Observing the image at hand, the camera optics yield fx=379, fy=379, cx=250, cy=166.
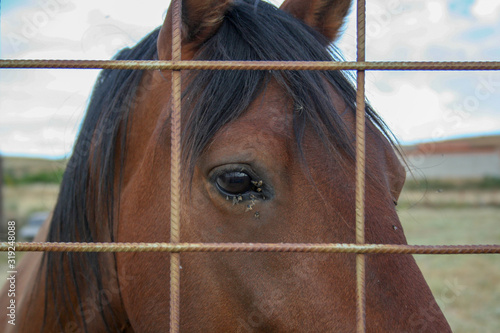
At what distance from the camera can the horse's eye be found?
1062 millimetres

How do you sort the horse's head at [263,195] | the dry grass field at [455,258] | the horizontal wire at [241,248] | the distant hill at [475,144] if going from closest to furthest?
the horizontal wire at [241,248]
the horse's head at [263,195]
the dry grass field at [455,258]
the distant hill at [475,144]

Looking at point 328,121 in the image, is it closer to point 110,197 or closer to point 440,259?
point 110,197

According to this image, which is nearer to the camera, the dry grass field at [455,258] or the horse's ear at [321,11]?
the horse's ear at [321,11]

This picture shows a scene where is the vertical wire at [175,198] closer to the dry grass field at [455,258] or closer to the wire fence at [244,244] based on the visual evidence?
the wire fence at [244,244]

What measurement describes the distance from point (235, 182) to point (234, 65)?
331mm

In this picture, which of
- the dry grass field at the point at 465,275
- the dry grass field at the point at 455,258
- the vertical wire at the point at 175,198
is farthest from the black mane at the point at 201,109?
the dry grass field at the point at 465,275

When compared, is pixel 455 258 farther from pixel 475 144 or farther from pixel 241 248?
pixel 475 144

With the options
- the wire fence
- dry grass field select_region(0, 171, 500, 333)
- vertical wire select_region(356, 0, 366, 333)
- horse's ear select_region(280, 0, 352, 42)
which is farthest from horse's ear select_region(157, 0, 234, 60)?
dry grass field select_region(0, 171, 500, 333)

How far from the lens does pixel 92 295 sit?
4.68 feet

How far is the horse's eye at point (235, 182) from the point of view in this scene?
3.48 ft

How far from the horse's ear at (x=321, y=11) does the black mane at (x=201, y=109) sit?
0.18 meters

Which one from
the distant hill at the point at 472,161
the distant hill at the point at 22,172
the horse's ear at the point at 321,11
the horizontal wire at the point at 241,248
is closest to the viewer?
the horizontal wire at the point at 241,248

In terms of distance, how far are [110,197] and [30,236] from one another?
881 cm

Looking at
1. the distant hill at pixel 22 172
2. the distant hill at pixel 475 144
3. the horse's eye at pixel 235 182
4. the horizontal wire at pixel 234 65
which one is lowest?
the horse's eye at pixel 235 182
